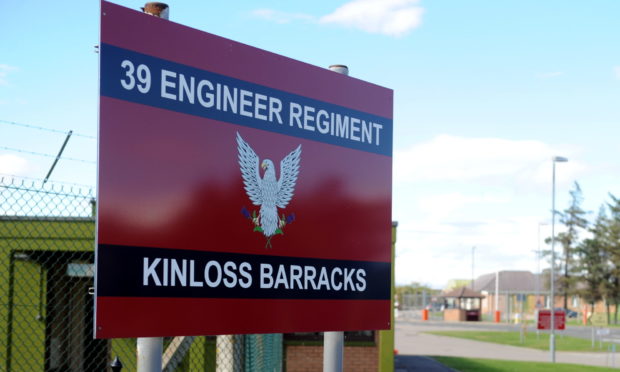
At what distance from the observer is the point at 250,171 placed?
397cm

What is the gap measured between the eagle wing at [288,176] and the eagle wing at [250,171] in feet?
0.49

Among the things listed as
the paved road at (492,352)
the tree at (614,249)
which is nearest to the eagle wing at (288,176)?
the paved road at (492,352)

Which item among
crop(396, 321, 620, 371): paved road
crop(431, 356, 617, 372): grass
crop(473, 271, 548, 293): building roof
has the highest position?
crop(431, 356, 617, 372): grass

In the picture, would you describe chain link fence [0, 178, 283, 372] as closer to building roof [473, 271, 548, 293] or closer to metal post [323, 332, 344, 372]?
metal post [323, 332, 344, 372]

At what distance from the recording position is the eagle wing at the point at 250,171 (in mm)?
3936

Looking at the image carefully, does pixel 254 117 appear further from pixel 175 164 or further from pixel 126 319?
pixel 126 319

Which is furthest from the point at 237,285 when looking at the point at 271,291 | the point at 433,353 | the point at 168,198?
the point at 433,353

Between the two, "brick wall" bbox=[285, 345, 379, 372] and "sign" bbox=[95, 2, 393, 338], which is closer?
"sign" bbox=[95, 2, 393, 338]

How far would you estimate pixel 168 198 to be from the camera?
11.8ft

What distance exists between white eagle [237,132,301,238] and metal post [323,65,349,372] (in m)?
0.75

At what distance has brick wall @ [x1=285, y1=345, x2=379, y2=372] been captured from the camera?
13.7 meters

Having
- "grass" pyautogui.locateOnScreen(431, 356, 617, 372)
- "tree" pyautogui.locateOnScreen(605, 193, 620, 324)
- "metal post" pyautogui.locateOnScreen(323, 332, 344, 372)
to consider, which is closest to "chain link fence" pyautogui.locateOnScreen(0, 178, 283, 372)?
"metal post" pyautogui.locateOnScreen(323, 332, 344, 372)

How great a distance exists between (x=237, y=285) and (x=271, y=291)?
25 cm

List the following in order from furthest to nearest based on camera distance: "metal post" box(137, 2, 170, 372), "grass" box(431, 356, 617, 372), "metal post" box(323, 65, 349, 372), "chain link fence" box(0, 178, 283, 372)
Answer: "grass" box(431, 356, 617, 372)
"chain link fence" box(0, 178, 283, 372)
"metal post" box(323, 65, 349, 372)
"metal post" box(137, 2, 170, 372)
